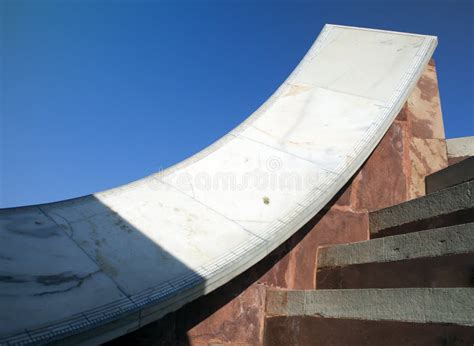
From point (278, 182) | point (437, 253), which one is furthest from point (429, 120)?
point (437, 253)

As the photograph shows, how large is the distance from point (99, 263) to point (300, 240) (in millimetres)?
1129

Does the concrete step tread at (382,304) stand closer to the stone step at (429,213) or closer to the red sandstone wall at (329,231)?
the red sandstone wall at (329,231)

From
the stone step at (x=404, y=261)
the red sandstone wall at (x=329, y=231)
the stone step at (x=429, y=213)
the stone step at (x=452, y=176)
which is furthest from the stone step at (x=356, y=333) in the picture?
the stone step at (x=452, y=176)

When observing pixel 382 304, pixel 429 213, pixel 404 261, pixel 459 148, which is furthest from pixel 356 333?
pixel 459 148

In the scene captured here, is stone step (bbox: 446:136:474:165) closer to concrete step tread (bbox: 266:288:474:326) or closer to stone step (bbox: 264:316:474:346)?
concrete step tread (bbox: 266:288:474:326)

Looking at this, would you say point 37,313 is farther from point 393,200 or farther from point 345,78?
point 345,78

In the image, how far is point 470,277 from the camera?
65.3 inches

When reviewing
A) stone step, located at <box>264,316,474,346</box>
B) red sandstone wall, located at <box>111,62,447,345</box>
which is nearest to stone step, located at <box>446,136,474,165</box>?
red sandstone wall, located at <box>111,62,447,345</box>

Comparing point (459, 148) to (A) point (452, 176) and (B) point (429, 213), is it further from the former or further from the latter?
(B) point (429, 213)

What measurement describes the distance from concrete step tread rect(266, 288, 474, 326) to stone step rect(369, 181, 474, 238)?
1.72 feet

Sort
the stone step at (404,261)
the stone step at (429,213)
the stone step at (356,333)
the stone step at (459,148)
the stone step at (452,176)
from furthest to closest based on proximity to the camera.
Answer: the stone step at (459,148), the stone step at (452,176), the stone step at (429,213), the stone step at (404,261), the stone step at (356,333)

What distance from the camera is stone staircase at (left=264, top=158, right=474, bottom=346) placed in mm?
1562

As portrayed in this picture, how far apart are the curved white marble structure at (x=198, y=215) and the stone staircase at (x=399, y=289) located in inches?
13.6

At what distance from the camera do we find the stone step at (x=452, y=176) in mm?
2441
